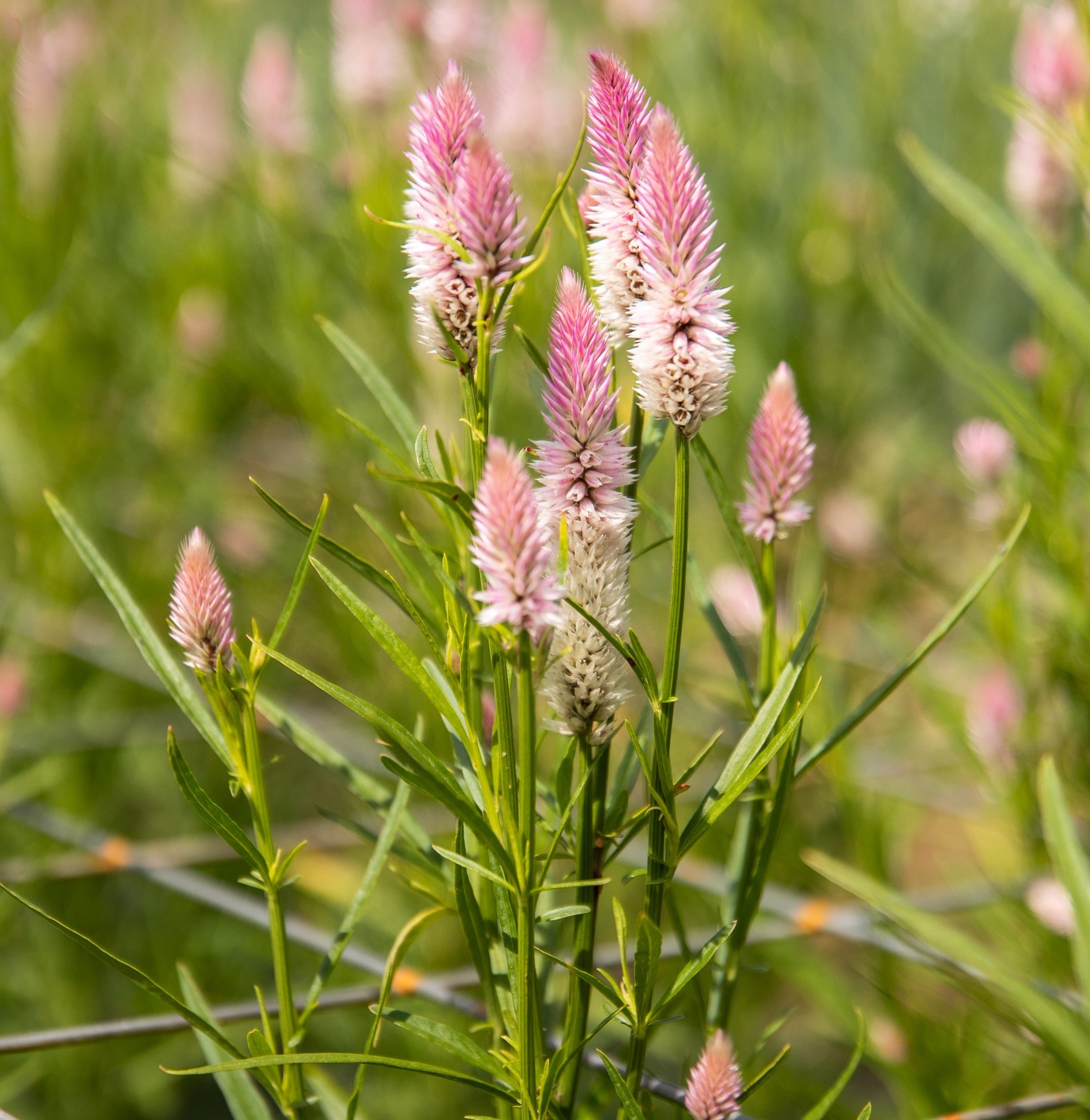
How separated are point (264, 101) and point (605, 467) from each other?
3.37 ft

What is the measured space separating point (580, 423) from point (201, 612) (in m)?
0.16

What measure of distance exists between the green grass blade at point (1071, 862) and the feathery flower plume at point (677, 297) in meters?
0.28

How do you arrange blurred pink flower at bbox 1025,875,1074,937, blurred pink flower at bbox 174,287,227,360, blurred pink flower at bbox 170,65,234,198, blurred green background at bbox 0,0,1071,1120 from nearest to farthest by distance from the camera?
blurred pink flower at bbox 1025,875,1074,937 < blurred green background at bbox 0,0,1071,1120 < blurred pink flower at bbox 174,287,227,360 < blurred pink flower at bbox 170,65,234,198

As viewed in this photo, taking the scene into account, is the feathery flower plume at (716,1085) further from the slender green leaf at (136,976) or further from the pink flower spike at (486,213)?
the pink flower spike at (486,213)

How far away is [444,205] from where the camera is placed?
35 cm

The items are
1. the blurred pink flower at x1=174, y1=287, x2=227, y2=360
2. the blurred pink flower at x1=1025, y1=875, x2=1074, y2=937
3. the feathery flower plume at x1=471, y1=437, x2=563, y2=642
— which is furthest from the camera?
the blurred pink flower at x1=174, y1=287, x2=227, y2=360

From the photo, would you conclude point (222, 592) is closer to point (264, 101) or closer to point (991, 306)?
point (264, 101)

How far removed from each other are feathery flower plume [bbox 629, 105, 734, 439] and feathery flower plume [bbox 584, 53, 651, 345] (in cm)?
1

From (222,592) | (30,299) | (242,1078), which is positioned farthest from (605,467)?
(30,299)

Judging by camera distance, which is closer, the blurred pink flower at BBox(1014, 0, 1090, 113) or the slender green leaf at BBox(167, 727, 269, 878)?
the slender green leaf at BBox(167, 727, 269, 878)

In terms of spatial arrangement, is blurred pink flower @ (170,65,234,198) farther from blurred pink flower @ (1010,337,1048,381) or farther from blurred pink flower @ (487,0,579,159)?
blurred pink flower @ (1010,337,1048,381)

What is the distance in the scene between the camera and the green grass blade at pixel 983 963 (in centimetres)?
44

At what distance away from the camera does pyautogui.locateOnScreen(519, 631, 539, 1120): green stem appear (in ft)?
1.08

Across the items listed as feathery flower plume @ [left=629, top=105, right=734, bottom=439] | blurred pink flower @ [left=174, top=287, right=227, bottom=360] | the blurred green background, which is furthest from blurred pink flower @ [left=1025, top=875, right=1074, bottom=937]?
blurred pink flower @ [left=174, top=287, right=227, bottom=360]
